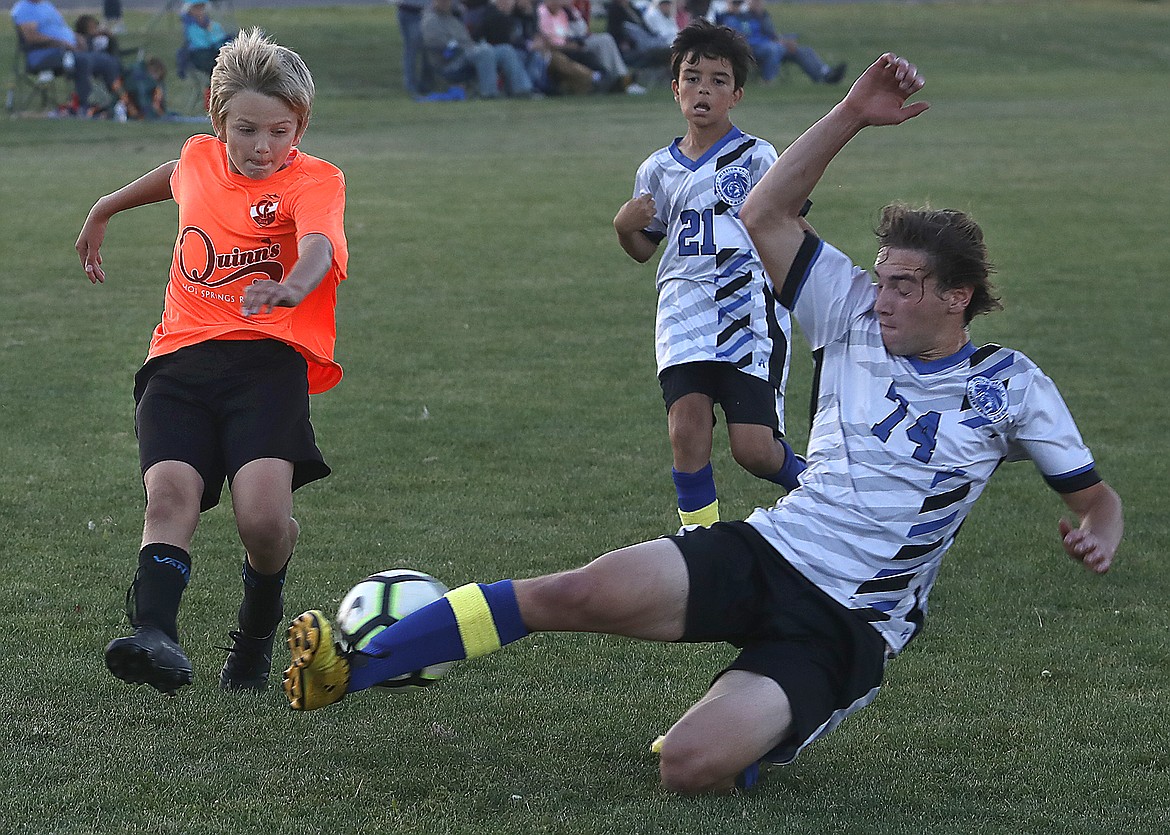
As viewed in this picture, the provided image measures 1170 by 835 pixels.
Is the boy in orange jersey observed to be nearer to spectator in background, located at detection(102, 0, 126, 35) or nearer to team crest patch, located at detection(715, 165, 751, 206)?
team crest patch, located at detection(715, 165, 751, 206)

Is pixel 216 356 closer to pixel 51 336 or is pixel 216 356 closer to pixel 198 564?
pixel 198 564

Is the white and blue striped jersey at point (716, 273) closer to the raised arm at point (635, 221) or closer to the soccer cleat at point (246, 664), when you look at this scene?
the raised arm at point (635, 221)

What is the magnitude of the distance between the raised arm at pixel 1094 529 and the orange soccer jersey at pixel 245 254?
204cm

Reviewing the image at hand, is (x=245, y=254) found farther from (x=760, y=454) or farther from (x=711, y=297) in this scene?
(x=760, y=454)

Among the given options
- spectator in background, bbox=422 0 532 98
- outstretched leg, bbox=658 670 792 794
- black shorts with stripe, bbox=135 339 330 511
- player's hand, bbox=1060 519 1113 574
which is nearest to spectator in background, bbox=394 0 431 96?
spectator in background, bbox=422 0 532 98

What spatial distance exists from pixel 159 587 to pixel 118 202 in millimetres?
1386

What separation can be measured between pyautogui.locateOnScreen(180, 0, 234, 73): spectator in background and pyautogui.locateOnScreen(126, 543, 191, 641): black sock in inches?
815

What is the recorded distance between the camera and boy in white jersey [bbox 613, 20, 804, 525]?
576 cm

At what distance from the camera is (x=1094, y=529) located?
3.77 meters

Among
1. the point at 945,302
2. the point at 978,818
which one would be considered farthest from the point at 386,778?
the point at 945,302

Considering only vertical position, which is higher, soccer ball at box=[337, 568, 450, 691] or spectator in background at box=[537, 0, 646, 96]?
spectator in background at box=[537, 0, 646, 96]

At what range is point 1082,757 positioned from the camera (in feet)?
13.5

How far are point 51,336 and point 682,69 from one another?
209 inches

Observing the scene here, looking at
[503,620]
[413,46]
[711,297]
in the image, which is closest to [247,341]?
[503,620]
